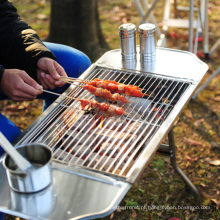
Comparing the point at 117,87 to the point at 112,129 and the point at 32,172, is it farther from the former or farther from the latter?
the point at 32,172

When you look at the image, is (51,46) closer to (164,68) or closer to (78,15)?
(164,68)

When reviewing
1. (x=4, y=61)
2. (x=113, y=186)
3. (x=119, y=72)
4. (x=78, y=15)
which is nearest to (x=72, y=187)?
(x=113, y=186)

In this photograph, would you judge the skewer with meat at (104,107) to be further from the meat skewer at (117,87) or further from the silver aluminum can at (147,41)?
the silver aluminum can at (147,41)

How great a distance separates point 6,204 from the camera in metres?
1.42

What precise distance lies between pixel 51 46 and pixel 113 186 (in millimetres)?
1762

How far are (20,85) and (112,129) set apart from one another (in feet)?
2.44

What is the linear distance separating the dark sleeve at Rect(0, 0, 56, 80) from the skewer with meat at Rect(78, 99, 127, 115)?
0.58m

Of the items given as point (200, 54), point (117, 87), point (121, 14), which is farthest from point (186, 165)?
point (121, 14)

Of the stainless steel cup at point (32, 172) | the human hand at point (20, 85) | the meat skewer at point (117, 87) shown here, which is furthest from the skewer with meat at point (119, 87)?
the stainless steel cup at point (32, 172)

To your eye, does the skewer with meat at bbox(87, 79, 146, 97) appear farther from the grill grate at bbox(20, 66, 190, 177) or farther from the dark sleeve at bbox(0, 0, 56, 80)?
the dark sleeve at bbox(0, 0, 56, 80)

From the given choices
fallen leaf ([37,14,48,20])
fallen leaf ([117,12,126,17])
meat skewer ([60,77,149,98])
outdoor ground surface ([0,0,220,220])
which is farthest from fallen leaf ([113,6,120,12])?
meat skewer ([60,77,149,98])

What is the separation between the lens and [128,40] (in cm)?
252

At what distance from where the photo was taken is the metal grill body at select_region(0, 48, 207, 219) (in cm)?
154

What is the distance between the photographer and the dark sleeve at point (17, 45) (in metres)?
2.31
